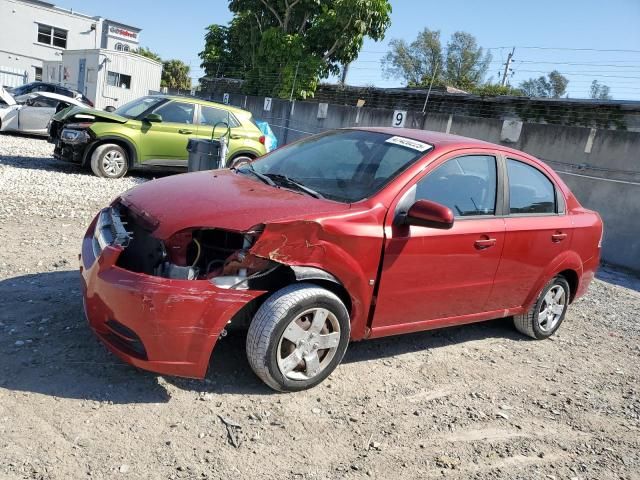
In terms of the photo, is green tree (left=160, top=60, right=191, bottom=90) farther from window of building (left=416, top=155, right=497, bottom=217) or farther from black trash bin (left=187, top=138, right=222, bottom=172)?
window of building (left=416, top=155, right=497, bottom=217)

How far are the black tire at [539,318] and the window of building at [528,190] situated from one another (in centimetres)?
71

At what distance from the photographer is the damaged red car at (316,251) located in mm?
3168

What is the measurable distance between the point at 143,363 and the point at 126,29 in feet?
136

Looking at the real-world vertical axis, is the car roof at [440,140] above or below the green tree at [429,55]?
below

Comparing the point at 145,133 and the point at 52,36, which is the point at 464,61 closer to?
the point at 52,36

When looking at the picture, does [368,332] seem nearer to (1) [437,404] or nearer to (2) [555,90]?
(1) [437,404]

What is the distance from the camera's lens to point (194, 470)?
2764 millimetres

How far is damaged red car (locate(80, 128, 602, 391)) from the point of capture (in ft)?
10.4

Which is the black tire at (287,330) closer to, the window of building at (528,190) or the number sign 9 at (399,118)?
the window of building at (528,190)

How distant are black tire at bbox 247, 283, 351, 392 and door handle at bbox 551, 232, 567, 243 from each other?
2.22m

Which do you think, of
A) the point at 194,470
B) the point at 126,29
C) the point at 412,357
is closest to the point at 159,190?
the point at 194,470

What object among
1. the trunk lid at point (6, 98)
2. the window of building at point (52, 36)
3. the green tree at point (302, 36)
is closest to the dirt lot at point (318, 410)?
the trunk lid at point (6, 98)

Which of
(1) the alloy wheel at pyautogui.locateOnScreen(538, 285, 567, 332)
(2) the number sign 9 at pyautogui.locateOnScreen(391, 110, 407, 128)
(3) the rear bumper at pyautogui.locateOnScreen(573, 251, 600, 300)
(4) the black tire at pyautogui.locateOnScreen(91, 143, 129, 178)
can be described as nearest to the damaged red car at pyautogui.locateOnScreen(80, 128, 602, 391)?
(1) the alloy wheel at pyautogui.locateOnScreen(538, 285, 567, 332)

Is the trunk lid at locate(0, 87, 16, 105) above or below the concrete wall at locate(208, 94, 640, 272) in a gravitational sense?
below
